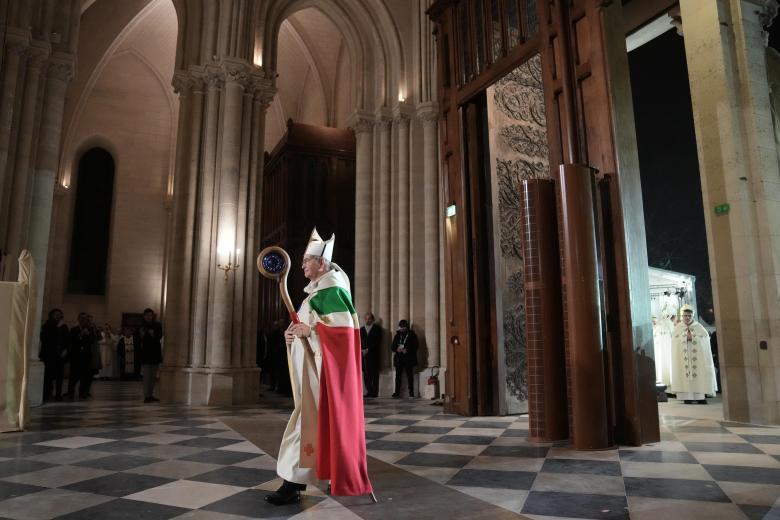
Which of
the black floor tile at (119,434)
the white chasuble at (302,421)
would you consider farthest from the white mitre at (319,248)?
the black floor tile at (119,434)

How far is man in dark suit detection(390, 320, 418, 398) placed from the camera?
10688 mm

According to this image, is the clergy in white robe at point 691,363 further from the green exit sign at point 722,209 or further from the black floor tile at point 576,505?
the black floor tile at point 576,505

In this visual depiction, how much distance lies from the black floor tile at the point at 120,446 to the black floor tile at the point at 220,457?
0.67 m

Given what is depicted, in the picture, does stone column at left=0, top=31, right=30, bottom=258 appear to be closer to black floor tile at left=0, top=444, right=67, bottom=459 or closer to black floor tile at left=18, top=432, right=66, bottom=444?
black floor tile at left=18, top=432, right=66, bottom=444

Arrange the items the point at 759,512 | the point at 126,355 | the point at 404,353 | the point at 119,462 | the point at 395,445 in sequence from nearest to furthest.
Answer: the point at 759,512 → the point at 119,462 → the point at 395,445 → the point at 404,353 → the point at 126,355

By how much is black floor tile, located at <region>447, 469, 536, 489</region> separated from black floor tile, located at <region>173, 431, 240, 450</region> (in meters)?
2.35

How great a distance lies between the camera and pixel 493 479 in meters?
3.70

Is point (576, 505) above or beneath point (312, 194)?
beneath

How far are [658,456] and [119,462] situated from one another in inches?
163

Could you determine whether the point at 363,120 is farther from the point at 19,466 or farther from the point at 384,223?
the point at 19,466

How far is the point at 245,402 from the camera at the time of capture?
990 centimetres

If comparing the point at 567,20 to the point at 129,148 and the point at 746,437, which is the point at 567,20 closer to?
the point at 746,437

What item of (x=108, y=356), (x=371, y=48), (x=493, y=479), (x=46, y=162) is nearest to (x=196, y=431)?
(x=493, y=479)

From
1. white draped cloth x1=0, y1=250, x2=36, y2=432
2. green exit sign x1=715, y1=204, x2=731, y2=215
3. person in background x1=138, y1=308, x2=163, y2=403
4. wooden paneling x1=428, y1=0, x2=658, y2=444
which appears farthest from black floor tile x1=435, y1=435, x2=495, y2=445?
person in background x1=138, y1=308, x2=163, y2=403
